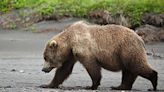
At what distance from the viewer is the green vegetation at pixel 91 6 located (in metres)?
22.7

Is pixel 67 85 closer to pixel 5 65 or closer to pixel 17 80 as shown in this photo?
pixel 17 80

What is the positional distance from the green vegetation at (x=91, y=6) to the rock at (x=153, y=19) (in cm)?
20

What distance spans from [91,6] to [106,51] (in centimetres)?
1098

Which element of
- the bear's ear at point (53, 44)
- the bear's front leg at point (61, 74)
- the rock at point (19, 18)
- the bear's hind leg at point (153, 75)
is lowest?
the rock at point (19, 18)

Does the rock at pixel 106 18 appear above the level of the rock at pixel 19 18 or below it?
above

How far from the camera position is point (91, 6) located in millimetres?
23188

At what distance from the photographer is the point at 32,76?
15.1 meters

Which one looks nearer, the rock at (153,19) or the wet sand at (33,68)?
the wet sand at (33,68)

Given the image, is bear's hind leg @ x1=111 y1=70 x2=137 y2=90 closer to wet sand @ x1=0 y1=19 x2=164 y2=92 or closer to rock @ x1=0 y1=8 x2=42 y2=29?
wet sand @ x1=0 y1=19 x2=164 y2=92

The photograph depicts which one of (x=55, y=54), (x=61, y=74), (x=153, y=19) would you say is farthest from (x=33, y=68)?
(x=153, y=19)

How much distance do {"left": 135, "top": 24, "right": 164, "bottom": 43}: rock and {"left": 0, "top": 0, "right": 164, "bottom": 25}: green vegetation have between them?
2.27 feet

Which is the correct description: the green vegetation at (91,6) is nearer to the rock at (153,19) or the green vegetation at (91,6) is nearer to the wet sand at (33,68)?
the rock at (153,19)

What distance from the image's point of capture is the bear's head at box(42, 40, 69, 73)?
41.1 ft

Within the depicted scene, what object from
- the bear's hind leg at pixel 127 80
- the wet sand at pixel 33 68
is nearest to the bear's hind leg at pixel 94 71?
the wet sand at pixel 33 68
